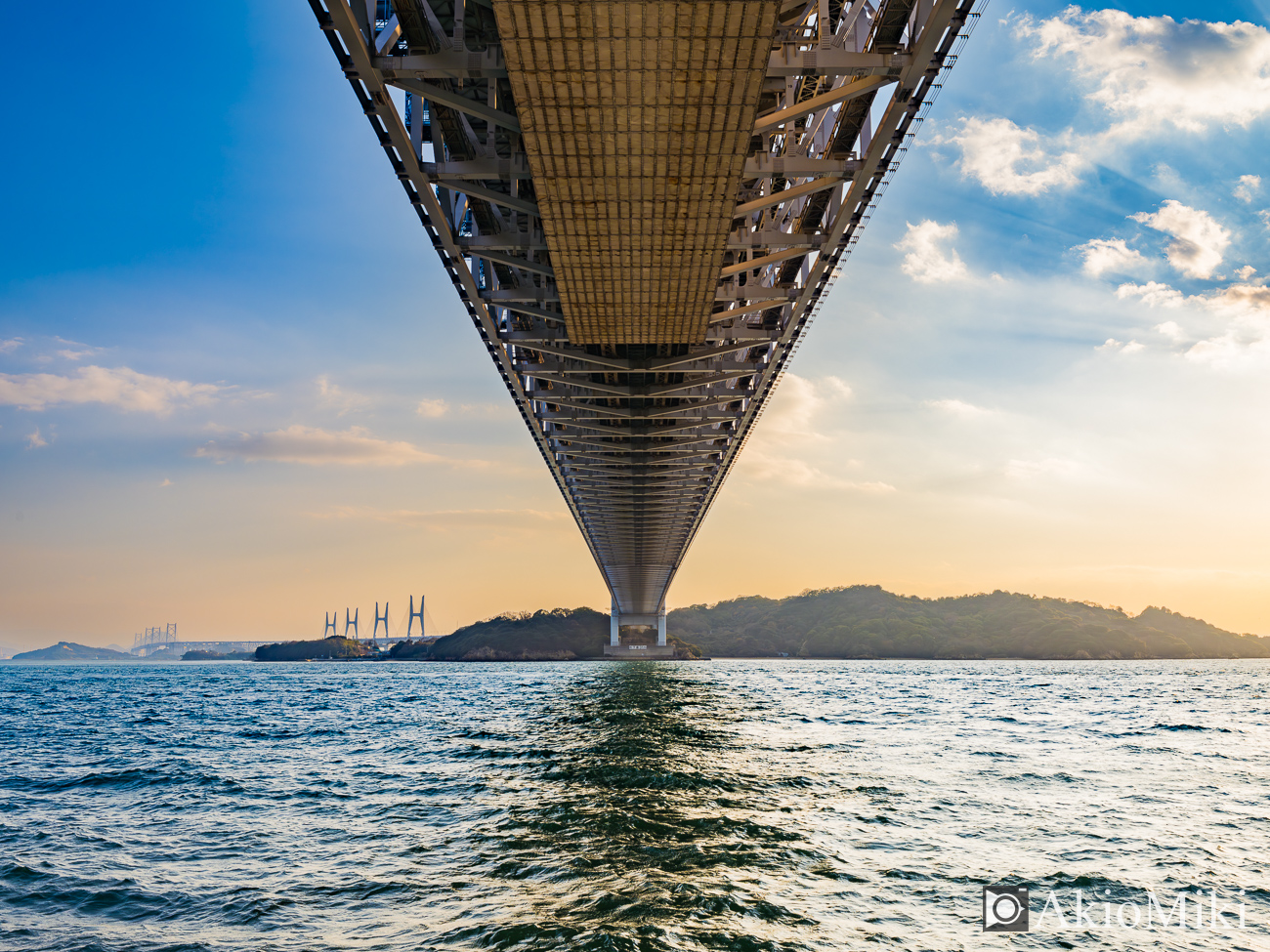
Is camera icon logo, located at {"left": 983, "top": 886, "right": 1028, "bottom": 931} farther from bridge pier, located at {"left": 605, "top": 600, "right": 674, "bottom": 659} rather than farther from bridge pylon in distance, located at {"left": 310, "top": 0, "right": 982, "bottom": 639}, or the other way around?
bridge pier, located at {"left": 605, "top": 600, "right": 674, "bottom": 659}

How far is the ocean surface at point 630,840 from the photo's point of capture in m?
6.38

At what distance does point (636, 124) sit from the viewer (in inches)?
420

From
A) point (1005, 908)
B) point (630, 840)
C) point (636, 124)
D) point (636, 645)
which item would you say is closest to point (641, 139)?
point (636, 124)

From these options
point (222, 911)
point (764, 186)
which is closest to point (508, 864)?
point (222, 911)

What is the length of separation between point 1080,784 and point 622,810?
24.7 feet

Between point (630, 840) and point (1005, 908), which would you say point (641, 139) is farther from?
point (1005, 908)

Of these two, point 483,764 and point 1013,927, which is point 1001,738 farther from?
point 1013,927

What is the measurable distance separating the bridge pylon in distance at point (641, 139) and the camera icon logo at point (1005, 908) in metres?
9.06

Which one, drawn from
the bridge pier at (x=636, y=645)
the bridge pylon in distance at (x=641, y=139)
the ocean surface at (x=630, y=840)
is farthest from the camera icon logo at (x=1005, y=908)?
the bridge pier at (x=636, y=645)

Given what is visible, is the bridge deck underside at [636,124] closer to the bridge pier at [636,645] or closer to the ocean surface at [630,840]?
the ocean surface at [630,840]

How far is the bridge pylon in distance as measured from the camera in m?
9.52

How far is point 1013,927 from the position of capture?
6371mm

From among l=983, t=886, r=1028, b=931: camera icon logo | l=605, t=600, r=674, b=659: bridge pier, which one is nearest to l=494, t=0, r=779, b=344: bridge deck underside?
l=983, t=886, r=1028, b=931: camera icon logo

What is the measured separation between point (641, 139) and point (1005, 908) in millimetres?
9591
